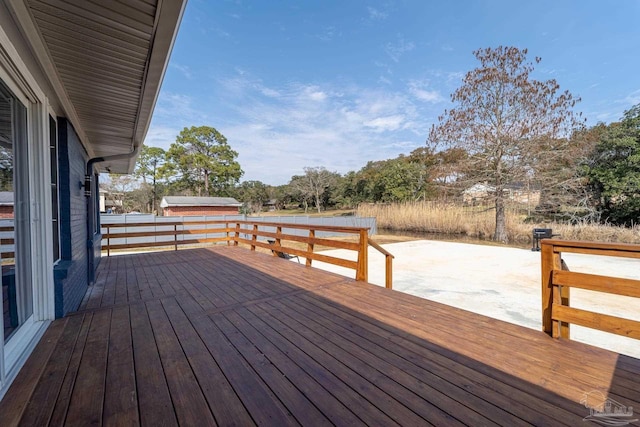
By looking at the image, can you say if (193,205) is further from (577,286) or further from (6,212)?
(577,286)

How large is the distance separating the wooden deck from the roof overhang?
6.14 feet

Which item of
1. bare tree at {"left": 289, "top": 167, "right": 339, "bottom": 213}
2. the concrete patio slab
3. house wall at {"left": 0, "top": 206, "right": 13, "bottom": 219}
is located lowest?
the concrete patio slab

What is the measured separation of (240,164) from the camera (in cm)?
2616

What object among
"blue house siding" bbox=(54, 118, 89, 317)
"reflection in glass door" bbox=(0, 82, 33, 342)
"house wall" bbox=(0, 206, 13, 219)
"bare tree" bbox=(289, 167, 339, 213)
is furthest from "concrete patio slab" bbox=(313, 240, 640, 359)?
"bare tree" bbox=(289, 167, 339, 213)

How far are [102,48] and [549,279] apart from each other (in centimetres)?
330

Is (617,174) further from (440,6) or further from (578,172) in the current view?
(440,6)

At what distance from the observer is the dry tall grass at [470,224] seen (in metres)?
9.14

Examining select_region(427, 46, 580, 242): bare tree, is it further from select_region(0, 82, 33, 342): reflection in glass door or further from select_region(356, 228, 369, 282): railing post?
select_region(0, 82, 33, 342): reflection in glass door

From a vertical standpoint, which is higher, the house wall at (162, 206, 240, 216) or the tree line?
the tree line

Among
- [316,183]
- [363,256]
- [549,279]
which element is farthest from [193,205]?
[549,279]

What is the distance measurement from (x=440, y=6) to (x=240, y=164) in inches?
828

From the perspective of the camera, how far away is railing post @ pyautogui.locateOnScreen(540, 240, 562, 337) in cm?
195

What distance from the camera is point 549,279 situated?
1.96m

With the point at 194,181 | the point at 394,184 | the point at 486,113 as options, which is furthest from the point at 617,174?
the point at 194,181
